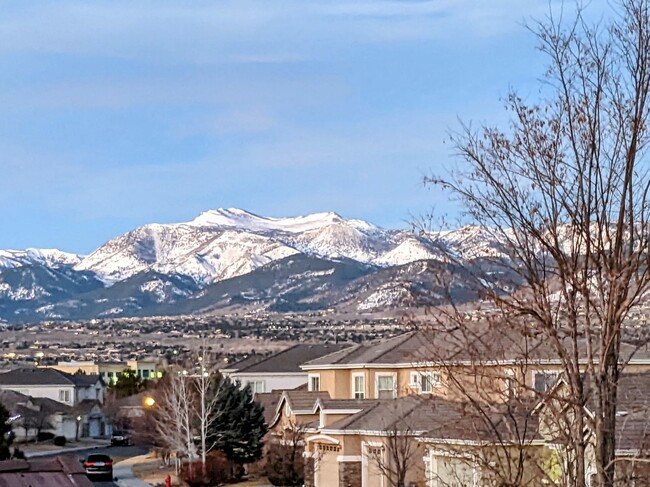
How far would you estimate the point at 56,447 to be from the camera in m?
79.1

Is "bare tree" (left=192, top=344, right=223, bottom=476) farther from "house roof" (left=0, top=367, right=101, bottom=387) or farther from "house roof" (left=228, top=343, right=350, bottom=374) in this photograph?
"house roof" (left=0, top=367, right=101, bottom=387)

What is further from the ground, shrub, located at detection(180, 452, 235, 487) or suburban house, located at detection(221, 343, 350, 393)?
suburban house, located at detection(221, 343, 350, 393)

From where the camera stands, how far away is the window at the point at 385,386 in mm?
45250

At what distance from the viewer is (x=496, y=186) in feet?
40.1

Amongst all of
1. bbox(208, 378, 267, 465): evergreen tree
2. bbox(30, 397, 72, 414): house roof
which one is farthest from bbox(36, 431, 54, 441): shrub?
bbox(208, 378, 267, 465): evergreen tree

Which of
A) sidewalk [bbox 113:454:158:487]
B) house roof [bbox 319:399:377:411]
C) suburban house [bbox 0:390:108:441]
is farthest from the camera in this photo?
suburban house [bbox 0:390:108:441]

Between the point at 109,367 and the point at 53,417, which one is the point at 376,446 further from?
the point at 109,367

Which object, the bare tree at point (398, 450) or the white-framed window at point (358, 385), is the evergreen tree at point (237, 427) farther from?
the bare tree at point (398, 450)

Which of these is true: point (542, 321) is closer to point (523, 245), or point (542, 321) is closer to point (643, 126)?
point (523, 245)

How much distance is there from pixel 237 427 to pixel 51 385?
54686 mm

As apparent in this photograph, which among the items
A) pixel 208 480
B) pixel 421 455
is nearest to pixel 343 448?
pixel 421 455

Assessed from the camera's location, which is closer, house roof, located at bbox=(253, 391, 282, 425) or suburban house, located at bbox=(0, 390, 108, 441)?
house roof, located at bbox=(253, 391, 282, 425)

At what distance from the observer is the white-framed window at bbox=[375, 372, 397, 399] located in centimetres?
4516

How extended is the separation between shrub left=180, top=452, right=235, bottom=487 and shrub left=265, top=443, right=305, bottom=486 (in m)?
1.99
